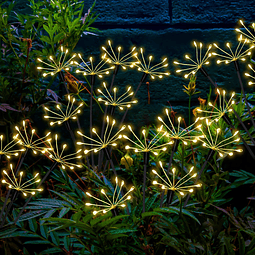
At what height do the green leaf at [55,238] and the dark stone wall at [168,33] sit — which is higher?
the dark stone wall at [168,33]

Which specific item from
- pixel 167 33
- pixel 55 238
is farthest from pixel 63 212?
pixel 167 33

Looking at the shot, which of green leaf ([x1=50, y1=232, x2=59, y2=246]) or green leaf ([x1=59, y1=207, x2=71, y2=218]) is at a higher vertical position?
green leaf ([x1=59, y1=207, x2=71, y2=218])

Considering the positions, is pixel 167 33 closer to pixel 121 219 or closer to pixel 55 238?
→ pixel 121 219

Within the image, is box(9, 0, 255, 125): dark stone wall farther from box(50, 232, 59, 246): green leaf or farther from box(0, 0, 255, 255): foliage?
box(50, 232, 59, 246): green leaf

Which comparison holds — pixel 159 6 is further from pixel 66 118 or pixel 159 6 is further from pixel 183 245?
pixel 183 245

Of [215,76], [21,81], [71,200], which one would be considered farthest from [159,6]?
[71,200]

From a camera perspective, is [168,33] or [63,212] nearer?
[63,212]

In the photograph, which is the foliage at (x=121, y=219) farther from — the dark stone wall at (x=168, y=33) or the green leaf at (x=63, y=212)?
the dark stone wall at (x=168, y=33)

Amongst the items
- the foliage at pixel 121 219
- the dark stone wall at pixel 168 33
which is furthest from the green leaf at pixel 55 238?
the dark stone wall at pixel 168 33

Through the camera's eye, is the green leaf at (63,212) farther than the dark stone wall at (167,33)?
No

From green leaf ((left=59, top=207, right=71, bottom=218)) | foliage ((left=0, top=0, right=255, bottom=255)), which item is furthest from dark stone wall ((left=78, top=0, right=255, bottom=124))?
green leaf ((left=59, top=207, right=71, bottom=218))

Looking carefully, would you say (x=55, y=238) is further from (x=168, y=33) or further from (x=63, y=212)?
(x=168, y=33)

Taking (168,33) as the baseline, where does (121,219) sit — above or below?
below

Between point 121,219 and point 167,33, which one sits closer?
point 121,219
